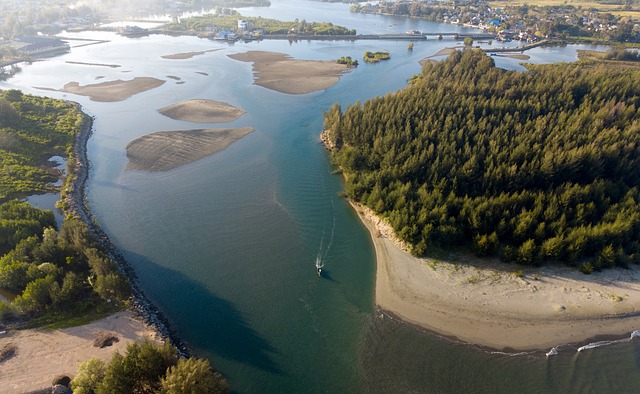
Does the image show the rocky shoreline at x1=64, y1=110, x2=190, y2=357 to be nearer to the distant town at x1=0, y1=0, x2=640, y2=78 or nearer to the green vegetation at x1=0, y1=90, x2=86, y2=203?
the green vegetation at x1=0, y1=90, x2=86, y2=203

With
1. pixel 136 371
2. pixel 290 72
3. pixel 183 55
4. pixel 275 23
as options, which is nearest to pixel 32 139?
pixel 136 371

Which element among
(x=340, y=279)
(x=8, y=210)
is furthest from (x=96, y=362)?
(x=8, y=210)

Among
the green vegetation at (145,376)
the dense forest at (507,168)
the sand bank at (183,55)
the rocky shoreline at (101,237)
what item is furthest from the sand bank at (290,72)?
the green vegetation at (145,376)

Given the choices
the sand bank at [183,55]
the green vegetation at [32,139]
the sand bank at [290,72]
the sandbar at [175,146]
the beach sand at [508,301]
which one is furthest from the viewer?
the sand bank at [183,55]

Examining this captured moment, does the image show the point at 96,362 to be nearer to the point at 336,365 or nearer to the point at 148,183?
the point at 336,365

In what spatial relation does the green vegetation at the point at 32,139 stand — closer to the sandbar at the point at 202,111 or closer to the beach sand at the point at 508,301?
the sandbar at the point at 202,111

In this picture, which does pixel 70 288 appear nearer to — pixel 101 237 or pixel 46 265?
pixel 46 265
